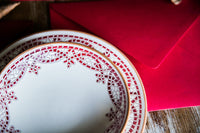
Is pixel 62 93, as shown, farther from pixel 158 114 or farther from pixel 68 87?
pixel 158 114

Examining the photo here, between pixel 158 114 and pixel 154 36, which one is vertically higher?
pixel 154 36

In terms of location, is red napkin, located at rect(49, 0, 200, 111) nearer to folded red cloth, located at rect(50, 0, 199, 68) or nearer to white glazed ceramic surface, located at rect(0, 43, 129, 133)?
folded red cloth, located at rect(50, 0, 199, 68)

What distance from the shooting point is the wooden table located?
0.49 m

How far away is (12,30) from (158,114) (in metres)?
0.43

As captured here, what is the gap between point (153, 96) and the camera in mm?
466

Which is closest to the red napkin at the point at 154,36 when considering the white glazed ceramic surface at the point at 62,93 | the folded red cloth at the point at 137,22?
the folded red cloth at the point at 137,22

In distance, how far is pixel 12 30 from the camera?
1.58ft

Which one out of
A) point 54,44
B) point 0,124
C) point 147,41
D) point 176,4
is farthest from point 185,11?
point 0,124

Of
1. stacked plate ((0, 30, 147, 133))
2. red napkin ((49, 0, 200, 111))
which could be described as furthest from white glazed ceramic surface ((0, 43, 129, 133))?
red napkin ((49, 0, 200, 111))

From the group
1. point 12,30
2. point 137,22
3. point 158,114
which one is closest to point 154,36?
point 137,22

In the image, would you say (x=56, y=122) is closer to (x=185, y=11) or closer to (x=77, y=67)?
(x=77, y=67)

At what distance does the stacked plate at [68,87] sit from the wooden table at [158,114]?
4.9 inches

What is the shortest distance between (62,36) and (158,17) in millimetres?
264

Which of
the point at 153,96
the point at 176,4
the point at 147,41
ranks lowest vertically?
the point at 153,96
